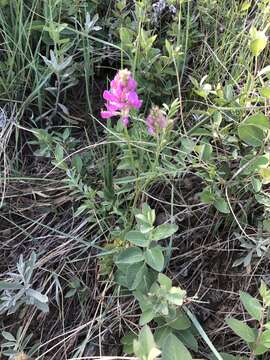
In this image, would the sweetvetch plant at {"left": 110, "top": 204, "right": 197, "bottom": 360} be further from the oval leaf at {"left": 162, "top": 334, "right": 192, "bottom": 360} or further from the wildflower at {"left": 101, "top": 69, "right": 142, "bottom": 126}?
the wildflower at {"left": 101, "top": 69, "right": 142, "bottom": 126}

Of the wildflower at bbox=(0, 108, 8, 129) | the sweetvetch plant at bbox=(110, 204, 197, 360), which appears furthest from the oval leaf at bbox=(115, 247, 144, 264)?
the wildflower at bbox=(0, 108, 8, 129)

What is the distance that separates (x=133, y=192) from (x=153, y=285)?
285mm

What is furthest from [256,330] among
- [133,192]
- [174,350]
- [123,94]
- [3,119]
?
[3,119]

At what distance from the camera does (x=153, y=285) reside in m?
1.21

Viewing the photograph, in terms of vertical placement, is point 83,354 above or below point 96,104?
below

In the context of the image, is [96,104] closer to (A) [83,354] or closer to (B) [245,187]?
(B) [245,187]

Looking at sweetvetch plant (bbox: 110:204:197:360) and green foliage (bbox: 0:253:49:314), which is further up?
sweetvetch plant (bbox: 110:204:197:360)

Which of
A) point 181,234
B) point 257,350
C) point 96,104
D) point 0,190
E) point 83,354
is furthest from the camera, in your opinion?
point 96,104

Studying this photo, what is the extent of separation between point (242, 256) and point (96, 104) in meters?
0.62

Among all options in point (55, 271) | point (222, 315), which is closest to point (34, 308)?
point (55, 271)

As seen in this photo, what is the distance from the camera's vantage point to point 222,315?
A: 4.42 ft

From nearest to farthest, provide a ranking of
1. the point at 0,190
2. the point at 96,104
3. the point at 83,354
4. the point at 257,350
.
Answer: the point at 257,350, the point at 83,354, the point at 0,190, the point at 96,104

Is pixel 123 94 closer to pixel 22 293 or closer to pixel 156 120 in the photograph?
pixel 156 120

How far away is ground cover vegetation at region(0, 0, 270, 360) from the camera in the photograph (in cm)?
125
